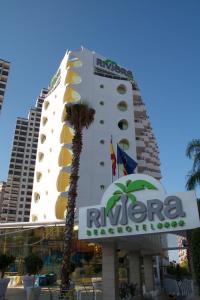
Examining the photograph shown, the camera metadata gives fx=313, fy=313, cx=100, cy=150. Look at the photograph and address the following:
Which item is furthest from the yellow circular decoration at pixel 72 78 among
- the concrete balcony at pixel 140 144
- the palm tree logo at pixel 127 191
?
the palm tree logo at pixel 127 191

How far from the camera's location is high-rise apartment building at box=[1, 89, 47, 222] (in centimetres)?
11775

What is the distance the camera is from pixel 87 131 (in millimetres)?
60625

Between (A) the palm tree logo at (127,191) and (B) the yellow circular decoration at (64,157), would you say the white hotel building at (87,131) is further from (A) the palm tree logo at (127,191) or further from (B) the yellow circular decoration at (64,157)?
(A) the palm tree logo at (127,191)

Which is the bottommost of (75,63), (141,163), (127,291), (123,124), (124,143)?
(127,291)

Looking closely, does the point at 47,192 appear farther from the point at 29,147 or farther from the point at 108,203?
the point at 29,147

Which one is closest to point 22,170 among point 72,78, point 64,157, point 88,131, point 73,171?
point 72,78

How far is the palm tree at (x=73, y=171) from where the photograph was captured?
19.8 metres

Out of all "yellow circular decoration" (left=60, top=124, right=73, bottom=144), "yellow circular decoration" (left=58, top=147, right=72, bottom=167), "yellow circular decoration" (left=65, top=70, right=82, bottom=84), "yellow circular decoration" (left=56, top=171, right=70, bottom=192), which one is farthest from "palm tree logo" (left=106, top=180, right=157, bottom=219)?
"yellow circular decoration" (left=65, top=70, right=82, bottom=84)

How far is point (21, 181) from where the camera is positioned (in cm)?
12400

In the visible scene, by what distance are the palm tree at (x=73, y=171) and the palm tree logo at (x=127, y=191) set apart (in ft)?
15.1

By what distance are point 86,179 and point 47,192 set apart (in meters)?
8.87

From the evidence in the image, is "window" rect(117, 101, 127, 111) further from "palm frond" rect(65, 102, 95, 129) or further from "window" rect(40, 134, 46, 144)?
"palm frond" rect(65, 102, 95, 129)

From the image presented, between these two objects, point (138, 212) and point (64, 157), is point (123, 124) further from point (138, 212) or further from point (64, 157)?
point (138, 212)

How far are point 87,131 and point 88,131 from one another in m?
0.29
